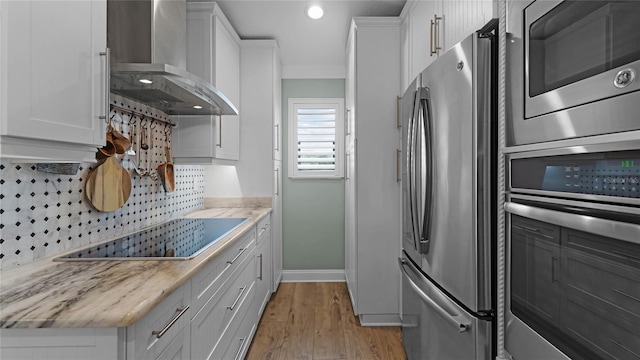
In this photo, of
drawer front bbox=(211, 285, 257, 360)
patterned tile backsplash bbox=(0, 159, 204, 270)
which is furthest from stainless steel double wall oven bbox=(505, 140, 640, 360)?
patterned tile backsplash bbox=(0, 159, 204, 270)

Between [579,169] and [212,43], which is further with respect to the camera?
[212,43]

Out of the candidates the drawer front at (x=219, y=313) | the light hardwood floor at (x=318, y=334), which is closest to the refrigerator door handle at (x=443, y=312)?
the light hardwood floor at (x=318, y=334)

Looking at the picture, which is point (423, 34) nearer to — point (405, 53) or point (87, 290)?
point (405, 53)

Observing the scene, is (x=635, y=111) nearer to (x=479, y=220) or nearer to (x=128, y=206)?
(x=479, y=220)

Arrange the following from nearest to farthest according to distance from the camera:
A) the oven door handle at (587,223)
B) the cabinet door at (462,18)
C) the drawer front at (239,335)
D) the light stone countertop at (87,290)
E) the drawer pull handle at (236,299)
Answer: the oven door handle at (587,223), the light stone countertop at (87,290), the cabinet door at (462,18), the drawer front at (239,335), the drawer pull handle at (236,299)

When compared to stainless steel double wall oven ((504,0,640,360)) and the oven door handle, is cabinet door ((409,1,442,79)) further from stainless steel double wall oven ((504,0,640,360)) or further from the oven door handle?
the oven door handle

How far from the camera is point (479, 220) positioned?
1.27 metres

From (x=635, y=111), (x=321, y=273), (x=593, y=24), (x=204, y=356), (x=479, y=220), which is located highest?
(x=593, y=24)

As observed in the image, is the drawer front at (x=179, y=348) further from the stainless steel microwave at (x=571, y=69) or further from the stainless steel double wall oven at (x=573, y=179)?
the stainless steel microwave at (x=571, y=69)

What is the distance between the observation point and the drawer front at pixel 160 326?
0.87 meters

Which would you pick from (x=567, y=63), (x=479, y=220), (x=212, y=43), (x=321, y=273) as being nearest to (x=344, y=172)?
(x=321, y=273)

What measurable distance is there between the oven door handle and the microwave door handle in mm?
583

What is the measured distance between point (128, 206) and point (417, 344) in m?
1.87

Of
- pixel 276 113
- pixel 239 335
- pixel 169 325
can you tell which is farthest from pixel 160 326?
pixel 276 113
